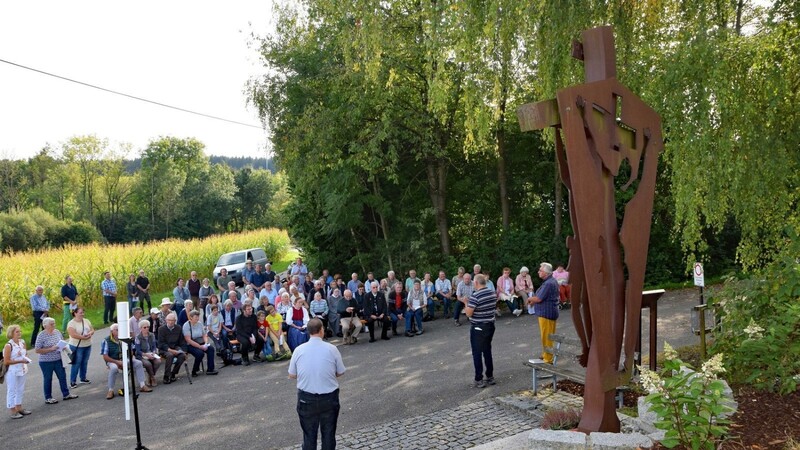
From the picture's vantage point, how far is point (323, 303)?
1470 cm

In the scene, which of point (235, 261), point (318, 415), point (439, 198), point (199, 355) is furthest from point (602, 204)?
point (235, 261)

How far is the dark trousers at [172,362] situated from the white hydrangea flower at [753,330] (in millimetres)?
9565

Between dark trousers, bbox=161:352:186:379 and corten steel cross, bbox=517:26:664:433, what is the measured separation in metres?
8.43

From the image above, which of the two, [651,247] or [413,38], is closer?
[413,38]

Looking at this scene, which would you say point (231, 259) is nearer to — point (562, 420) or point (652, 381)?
point (562, 420)

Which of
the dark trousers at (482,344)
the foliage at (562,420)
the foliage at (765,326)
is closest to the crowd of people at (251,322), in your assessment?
the dark trousers at (482,344)

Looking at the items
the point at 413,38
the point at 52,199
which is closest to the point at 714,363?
the point at 413,38

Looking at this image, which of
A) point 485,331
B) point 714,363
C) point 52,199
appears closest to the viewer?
point 714,363

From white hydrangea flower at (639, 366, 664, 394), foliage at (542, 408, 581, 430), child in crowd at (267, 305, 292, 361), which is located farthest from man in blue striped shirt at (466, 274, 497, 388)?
child in crowd at (267, 305, 292, 361)

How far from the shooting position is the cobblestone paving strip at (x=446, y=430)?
7.14 metres

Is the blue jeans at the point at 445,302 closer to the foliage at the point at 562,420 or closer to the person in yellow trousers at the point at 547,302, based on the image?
the person in yellow trousers at the point at 547,302

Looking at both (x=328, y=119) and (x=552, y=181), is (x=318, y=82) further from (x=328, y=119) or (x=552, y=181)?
(x=552, y=181)

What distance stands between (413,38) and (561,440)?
1350 centimetres

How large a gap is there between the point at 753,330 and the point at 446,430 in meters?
3.61
